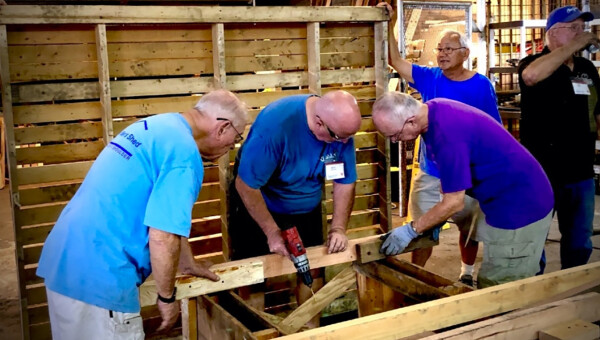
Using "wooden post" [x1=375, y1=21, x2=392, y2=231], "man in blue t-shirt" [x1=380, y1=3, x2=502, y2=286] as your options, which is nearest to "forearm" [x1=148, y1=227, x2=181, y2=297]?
"man in blue t-shirt" [x1=380, y1=3, x2=502, y2=286]

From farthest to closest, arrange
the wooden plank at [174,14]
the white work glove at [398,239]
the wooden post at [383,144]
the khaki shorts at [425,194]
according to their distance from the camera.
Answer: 1. the wooden post at [383,144]
2. the khaki shorts at [425,194]
3. the wooden plank at [174,14]
4. the white work glove at [398,239]

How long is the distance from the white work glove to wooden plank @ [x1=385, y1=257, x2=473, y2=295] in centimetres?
11

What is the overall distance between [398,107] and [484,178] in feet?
2.09

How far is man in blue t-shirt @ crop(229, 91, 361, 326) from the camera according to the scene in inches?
131

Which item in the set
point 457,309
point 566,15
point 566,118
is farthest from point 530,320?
point 566,15

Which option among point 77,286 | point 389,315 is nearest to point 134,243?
point 77,286

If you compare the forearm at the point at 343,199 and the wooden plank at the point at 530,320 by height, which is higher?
the forearm at the point at 343,199

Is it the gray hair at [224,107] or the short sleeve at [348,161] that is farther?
the short sleeve at [348,161]

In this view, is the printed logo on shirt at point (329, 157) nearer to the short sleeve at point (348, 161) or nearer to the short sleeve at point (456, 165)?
the short sleeve at point (348, 161)

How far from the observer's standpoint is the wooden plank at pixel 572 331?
2533 mm

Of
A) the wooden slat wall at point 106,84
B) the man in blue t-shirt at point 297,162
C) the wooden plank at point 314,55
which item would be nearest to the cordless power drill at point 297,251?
the man in blue t-shirt at point 297,162

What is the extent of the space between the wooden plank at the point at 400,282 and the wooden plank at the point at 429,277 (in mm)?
50

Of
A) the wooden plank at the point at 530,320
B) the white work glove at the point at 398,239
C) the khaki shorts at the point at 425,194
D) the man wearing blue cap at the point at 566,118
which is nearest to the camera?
the wooden plank at the point at 530,320

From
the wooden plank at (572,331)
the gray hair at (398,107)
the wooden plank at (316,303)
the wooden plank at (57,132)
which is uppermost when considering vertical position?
the gray hair at (398,107)
